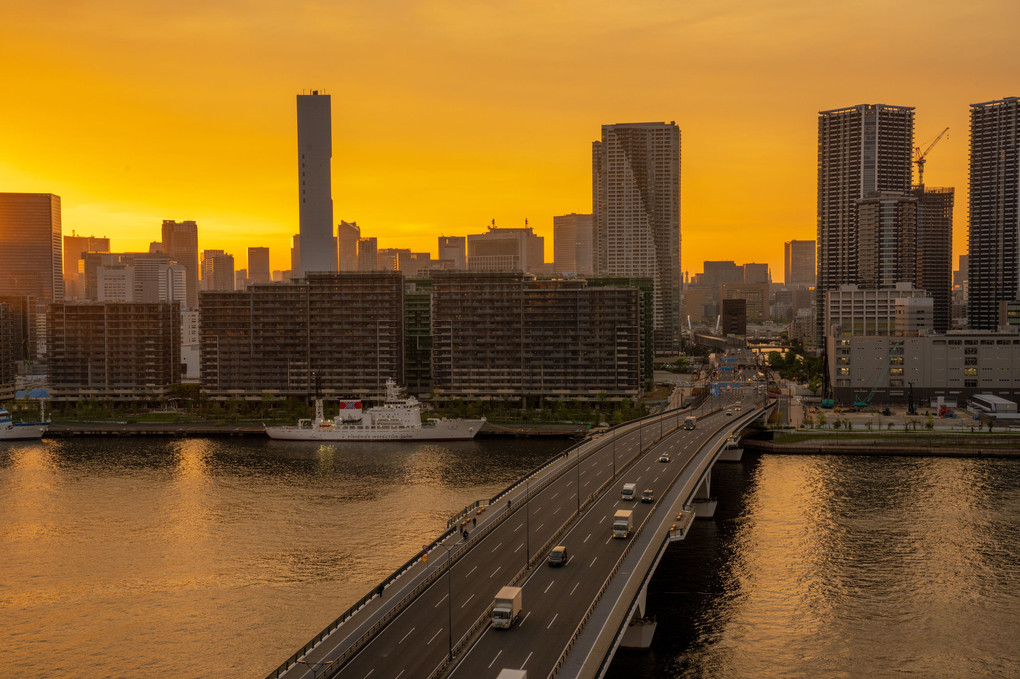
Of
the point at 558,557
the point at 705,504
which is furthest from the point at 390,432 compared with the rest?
the point at 558,557

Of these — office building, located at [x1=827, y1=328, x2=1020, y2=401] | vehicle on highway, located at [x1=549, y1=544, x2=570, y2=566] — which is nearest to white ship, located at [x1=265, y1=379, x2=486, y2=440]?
office building, located at [x1=827, y1=328, x2=1020, y2=401]

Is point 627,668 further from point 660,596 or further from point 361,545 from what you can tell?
point 361,545

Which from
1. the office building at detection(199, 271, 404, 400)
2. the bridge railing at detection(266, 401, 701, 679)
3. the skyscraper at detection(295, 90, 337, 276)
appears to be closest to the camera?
the bridge railing at detection(266, 401, 701, 679)

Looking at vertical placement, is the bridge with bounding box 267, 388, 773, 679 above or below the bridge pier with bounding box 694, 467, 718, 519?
above

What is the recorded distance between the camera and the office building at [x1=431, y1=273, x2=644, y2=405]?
124188 mm

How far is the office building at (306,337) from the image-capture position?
421ft

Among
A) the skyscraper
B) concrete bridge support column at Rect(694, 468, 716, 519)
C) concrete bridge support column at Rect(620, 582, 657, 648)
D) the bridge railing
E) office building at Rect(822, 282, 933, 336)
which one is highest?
the skyscraper

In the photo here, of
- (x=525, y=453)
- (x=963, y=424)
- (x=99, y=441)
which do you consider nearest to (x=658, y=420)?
(x=525, y=453)

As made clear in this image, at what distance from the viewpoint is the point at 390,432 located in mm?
107750

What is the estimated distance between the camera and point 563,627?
36.7m

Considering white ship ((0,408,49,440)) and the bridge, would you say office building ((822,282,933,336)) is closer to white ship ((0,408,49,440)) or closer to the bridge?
the bridge

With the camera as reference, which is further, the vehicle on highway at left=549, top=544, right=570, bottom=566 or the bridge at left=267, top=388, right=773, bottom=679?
the vehicle on highway at left=549, top=544, right=570, bottom=566

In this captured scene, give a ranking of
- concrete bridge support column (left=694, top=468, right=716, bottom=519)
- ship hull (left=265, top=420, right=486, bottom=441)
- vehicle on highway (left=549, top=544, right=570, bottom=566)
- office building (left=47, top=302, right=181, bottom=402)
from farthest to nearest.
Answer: office building (left=47, top=302, right=181, bottom=402) → ship hull (left=265, top=420, right=486, bottom=441) → concrete bridge support column (left=694, top=468, right=716, bottom=519) → vehicle on highway (left=549, top=544, right=570, bottom=566)

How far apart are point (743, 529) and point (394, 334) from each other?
74.2m
